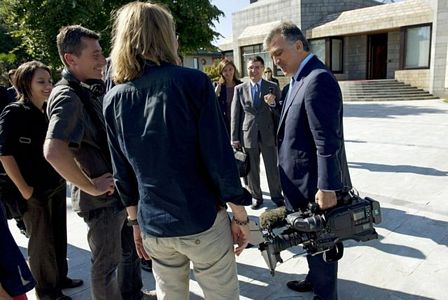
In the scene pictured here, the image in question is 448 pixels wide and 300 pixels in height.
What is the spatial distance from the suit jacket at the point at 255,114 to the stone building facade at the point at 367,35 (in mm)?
14966

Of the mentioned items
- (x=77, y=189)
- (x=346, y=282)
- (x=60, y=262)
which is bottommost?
(x=346, y=282)

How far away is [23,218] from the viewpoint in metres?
Result: 2.77

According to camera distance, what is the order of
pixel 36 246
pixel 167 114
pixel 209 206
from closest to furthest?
pixel 167 114 → pixel 209 206 → pixel 36 246

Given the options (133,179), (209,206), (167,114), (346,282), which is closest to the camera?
(167,114)

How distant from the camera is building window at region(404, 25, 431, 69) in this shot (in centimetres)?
1741

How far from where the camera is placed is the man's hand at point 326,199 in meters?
2.24

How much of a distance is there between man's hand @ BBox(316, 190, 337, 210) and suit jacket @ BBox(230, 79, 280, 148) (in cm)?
A: 238

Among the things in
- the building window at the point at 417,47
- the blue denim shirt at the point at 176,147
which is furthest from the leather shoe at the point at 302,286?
the building window at the point at 417,47

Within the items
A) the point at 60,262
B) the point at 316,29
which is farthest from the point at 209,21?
the point at 60,262

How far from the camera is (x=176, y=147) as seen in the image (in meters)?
1.55

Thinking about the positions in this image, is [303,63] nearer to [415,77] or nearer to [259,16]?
[415,77]

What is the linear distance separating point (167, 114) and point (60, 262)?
213 centimetres

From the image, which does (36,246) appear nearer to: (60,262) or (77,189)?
(60,262)

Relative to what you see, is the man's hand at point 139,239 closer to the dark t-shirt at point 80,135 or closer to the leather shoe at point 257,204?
the dark t-shirt at point 80,135
